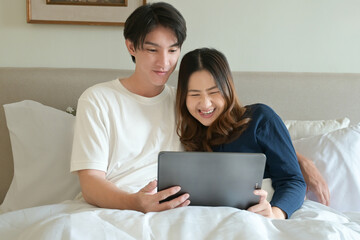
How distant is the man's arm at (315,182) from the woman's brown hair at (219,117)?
1.00 feet

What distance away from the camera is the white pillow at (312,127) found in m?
2.07

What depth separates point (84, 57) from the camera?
2305 millimetres

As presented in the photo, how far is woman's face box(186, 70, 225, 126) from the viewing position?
166 cm

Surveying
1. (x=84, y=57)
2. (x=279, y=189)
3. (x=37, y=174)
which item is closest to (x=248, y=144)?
(x=279, y=189)

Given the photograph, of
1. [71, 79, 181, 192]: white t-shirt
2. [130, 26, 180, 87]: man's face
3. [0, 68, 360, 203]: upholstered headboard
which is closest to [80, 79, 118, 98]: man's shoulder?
[71, 79, 181, 192]: white t-shirt

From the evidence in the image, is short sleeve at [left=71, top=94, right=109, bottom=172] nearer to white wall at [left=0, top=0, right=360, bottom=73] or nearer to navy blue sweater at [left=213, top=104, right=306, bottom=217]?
navy blue sweater at [left=213, top=104, right=306, bottom=217]

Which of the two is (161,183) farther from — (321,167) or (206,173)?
(321,167)

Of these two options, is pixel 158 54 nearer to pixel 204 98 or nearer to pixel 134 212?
pixel 204 98

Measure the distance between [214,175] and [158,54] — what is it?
1.96 feet

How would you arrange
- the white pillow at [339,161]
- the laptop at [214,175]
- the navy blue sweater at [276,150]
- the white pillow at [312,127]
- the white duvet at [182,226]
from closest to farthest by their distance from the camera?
1. the white duvet at [182,226]
2. the laptop at [214,175]
3. the navy blue sweater at [276,150]
4. the white pillow at [339,161]
5. the white pillow at [312,127]

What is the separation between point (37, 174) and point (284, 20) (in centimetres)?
144

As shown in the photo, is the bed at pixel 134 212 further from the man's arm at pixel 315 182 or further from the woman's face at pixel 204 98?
the woman's face at pixel 204 98

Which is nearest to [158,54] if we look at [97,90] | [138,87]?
[138,87]

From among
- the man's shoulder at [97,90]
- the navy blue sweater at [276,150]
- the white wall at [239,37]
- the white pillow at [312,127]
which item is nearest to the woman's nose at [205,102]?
the navy blue sweater at [276,150]
